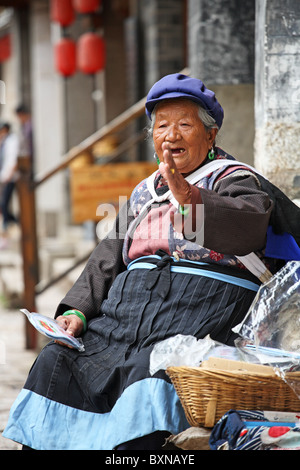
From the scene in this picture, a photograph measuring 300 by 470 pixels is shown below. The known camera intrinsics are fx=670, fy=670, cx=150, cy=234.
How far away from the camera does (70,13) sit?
873cm

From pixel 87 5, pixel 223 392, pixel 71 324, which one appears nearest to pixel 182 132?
pixel 71 324

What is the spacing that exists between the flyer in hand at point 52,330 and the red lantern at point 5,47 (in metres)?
14.1

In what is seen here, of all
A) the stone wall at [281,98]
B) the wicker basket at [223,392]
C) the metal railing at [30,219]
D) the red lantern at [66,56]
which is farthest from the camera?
the red lantern at [66,56]

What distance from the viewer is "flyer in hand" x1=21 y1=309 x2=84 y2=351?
248 centimetres

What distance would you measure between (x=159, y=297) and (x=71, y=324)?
41 centimetres

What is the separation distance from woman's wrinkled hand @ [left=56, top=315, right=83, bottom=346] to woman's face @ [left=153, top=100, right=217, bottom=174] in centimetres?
75

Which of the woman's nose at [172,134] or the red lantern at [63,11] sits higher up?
the red lantern at [63,11]

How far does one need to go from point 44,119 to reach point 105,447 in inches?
351

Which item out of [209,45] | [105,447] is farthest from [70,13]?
[105,447]

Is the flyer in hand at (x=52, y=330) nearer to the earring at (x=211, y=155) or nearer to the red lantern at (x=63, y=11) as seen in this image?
the earring at (x=211, y=155)

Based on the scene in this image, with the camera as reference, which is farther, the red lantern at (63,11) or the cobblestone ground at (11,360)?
the red lantern at (63,11)

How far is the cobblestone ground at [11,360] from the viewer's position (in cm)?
397

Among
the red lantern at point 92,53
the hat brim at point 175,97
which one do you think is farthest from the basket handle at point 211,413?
the red lantern at point 92,53

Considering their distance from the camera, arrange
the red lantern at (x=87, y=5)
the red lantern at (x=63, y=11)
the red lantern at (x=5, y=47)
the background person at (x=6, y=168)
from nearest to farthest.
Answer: the red lantern at (x=87, y=5) → the red lantern at (x=63, y=11) → the background person at (x=6, y=168) → the red lantern at (x=5, y=47)
